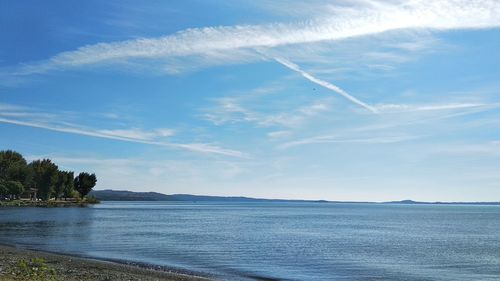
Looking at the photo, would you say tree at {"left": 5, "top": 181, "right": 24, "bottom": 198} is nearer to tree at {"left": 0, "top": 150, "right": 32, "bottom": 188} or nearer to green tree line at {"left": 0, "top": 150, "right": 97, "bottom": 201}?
green tree line at {"left": 0, "top": 150, "right": 97, "bottom": 201}

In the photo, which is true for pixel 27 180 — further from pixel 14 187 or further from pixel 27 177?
pixel 14 187

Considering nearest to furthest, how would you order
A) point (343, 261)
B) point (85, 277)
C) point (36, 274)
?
point (36, 274), point (85, 277), point (343, 261)

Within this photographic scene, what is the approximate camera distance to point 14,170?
179 m

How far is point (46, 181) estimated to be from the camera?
→ 18200 cm

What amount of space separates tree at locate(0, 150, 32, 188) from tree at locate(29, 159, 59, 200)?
110 inches

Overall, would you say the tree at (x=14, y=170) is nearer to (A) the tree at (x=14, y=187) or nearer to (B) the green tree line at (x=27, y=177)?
(B) the green tree line at (x=27, y=177)

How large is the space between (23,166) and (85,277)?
17366 cm

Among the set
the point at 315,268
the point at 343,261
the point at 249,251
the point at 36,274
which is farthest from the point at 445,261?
the point at 36,274

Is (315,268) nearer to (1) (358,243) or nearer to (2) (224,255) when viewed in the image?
(2) (224,255)

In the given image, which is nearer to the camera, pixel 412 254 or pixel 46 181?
pixel 412 254

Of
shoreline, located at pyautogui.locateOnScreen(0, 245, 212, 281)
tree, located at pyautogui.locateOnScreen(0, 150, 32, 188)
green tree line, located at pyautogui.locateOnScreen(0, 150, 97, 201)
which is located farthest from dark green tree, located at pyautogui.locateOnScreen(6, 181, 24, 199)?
A: shoreline, located at pyautogui.locateOnScreen(0, 245, 212, 281)

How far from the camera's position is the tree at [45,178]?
179875mm

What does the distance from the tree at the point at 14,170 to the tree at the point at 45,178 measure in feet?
9.16

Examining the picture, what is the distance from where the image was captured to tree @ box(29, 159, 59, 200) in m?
A: 180
